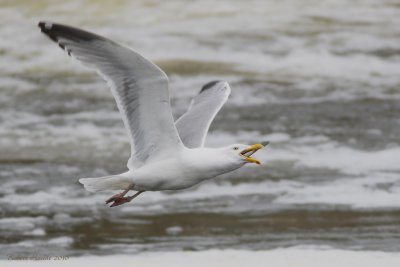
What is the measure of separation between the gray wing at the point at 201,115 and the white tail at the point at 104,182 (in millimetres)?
680

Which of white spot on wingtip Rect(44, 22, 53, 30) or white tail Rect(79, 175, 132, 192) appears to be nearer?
white spot on wingtip Rect(44, 22, 53, 30)

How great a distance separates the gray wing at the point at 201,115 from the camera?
704 cm

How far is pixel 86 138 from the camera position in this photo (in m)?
11.1

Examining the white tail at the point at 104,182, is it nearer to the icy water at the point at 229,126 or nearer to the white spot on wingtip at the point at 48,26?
the icy water at the point at 229,126

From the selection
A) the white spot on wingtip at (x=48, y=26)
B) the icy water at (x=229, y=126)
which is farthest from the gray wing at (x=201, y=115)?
the white spot on wingtip at (x=48, y=26)

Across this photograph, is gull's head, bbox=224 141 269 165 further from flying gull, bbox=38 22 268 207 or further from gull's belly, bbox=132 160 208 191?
gull's belly, bbox=132 160 208 191

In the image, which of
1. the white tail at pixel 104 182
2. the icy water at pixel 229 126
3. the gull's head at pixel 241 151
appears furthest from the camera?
the icy water at pixel 229 126

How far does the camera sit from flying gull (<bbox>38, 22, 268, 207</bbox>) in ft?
19.9

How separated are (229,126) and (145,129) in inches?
207

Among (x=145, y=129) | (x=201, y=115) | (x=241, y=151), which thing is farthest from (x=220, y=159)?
(x=201, y=115)

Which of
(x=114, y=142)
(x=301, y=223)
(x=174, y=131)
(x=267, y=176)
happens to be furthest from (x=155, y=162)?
(x=114, y=142)

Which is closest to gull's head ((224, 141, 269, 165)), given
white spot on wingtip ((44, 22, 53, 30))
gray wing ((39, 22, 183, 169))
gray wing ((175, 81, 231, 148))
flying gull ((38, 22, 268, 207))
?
flying gull ((38, 22, 268, 207))

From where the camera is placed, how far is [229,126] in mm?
11680

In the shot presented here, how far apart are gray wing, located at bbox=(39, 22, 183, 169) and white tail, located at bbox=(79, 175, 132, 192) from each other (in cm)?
21
